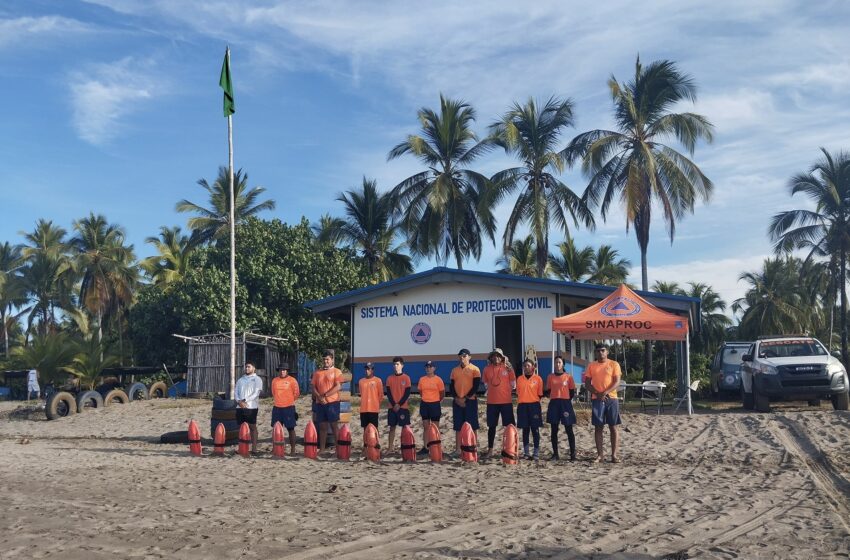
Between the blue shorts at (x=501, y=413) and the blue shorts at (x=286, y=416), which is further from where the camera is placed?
the blue shorts at (x=286, y=416)

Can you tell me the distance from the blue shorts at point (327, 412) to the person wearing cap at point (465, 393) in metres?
2.03

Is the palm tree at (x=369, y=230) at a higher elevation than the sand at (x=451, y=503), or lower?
higher

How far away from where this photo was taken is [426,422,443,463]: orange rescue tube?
12.1 meters

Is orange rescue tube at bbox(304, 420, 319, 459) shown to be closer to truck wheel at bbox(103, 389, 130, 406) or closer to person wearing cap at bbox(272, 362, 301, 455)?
person wearing cap at bbox(272, 362, 301, 455)

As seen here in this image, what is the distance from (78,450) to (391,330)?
974 centimetres

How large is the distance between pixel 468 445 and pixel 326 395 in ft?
8.52

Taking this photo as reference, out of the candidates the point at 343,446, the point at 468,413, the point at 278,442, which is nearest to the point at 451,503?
the point at 468,413

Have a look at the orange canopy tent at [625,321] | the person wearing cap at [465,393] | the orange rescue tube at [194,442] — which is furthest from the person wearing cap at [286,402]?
the orange canopy tent at [625,321]

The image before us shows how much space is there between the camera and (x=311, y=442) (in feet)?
41.6

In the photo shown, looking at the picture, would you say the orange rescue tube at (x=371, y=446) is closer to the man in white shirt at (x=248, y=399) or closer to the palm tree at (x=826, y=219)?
the man in white shirt at (x=248, y=399)

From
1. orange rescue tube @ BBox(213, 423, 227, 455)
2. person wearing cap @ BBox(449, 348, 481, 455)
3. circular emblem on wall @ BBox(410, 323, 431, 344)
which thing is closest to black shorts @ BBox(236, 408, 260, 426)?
orange rescue tube @ BBox(213, 423, 227, 455)

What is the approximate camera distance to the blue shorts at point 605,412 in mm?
11703

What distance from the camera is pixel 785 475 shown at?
10.0 m

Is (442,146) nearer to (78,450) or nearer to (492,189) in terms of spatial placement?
(492,189)
